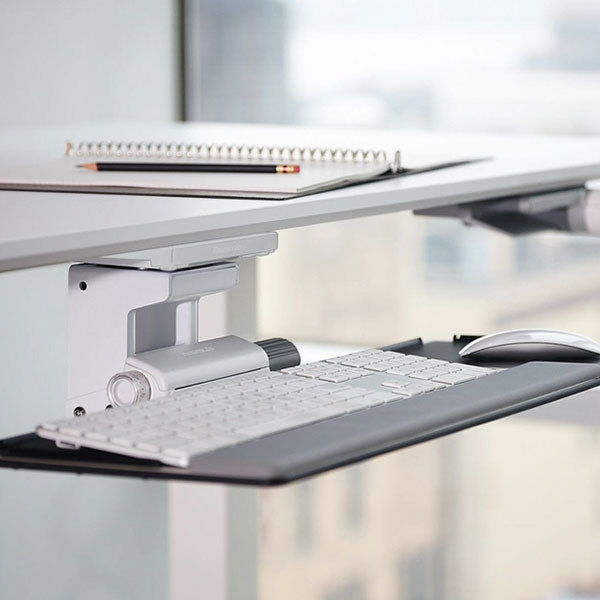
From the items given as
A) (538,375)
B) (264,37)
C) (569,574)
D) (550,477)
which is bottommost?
(569,574)

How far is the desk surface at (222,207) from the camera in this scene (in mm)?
865

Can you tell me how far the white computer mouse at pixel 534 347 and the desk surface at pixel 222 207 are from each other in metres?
0.15

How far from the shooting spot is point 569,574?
3475 mm

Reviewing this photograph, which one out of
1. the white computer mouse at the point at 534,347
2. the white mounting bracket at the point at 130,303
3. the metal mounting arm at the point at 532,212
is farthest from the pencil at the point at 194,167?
the metal mounting arm at the point at 532,212

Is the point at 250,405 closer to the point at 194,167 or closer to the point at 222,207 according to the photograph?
the point at 222,207

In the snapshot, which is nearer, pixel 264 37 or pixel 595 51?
pixel 595 51

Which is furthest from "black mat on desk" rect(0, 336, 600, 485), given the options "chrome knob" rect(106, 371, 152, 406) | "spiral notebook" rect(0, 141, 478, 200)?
"spiral notebook" rect(0, 141, 478, 200)

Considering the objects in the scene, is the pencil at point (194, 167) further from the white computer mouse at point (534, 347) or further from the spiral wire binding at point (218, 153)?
the white computer mouse at point (534, 347)

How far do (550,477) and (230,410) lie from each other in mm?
2816

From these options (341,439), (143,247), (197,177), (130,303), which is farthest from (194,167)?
(341,439)

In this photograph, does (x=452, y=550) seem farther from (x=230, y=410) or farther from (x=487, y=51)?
(x=230, y=410)

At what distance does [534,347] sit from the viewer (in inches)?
44.6

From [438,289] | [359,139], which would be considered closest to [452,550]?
[438,289]

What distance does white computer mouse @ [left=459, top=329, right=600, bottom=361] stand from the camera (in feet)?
3.70
